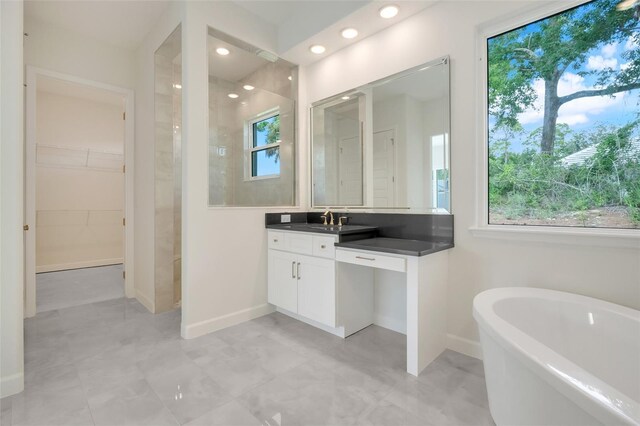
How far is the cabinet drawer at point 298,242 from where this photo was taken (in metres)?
2.60

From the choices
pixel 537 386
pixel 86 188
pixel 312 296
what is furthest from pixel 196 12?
pixel 86 188

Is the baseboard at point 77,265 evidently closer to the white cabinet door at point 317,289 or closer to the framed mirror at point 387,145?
the framed mirror at point 387,145

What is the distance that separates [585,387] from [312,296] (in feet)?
6.17

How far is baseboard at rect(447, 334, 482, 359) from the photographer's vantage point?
7.00 ft

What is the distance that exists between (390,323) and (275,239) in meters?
1.32

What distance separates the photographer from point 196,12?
252 centimetres

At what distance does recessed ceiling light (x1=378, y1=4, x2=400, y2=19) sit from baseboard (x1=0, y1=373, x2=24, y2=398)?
3474 mm

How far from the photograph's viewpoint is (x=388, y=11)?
2.38 metres

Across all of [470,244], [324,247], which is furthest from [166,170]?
[470,244]

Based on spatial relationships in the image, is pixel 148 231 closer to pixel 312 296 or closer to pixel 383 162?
pixel 312 296

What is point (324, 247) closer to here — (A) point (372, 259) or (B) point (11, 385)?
(A) point (372, 259)

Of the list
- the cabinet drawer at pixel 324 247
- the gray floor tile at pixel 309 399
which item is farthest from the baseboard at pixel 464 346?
the cabinet drawer at pixel 324 247

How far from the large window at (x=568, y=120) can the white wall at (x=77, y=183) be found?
6.19m

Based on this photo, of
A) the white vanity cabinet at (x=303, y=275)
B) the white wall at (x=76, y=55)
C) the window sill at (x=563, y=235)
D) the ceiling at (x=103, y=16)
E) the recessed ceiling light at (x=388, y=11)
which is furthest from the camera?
the white wall at (x=76, y=55)
